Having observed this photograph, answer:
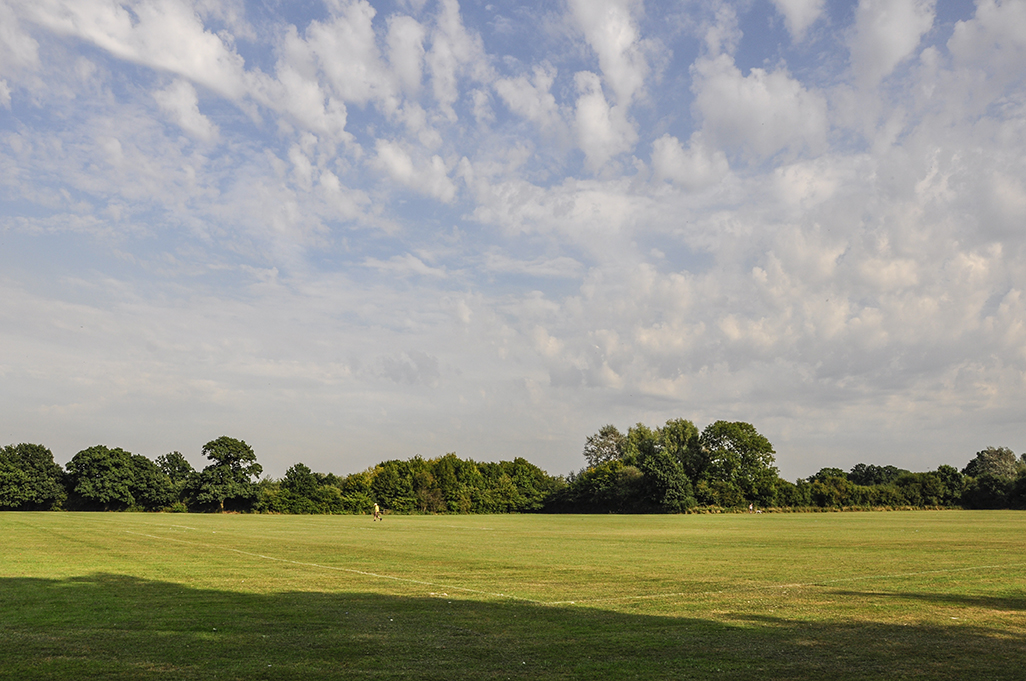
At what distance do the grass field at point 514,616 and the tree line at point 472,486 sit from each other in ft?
212

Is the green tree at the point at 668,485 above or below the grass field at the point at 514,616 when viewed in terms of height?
above

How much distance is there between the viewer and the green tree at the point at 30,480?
3103 inches

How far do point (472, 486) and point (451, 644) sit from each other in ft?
293

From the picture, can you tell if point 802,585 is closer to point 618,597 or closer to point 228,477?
point 618,597

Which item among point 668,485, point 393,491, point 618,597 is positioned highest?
point 668,485

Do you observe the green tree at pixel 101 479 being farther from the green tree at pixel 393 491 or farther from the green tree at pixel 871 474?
the green tree at pixel 871 474

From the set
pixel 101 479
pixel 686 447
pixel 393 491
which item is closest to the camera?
pixel 101 479

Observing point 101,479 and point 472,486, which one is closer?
point 101,479

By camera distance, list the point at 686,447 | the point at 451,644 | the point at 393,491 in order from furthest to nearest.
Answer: the point at 686,447
the point at 393,491
the point at 451,644

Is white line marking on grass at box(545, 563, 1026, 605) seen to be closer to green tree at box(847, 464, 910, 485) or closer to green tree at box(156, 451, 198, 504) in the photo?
green tree at box(156, 451, 198, 504)

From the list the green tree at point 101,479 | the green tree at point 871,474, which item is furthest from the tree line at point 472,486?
the green tree at point 871,474

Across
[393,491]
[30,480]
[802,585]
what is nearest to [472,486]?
[393,491]

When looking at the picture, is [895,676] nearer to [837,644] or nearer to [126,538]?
[837,644]

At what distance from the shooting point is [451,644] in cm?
991
